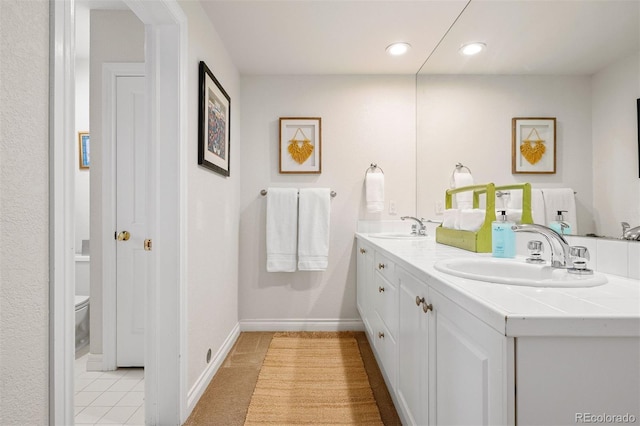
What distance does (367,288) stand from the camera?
7.07ft

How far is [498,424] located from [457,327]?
0.72 feet

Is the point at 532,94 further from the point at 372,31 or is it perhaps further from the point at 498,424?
the point at 498,424

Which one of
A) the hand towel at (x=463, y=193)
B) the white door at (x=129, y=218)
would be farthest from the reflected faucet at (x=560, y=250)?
the white door at (x=129, y=218)

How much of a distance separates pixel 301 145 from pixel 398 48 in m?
1.01

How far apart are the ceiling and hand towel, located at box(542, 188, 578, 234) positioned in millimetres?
420

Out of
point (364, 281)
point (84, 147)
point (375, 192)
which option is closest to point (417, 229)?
point (375, 192)

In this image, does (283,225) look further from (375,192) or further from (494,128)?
(494,128)

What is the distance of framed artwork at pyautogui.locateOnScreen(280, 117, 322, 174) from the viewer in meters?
2.64

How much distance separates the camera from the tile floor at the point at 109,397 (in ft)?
5.05

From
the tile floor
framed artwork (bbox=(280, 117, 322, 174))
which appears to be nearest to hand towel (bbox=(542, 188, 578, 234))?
framed artwork (bbox=(280, 117, 322, 174))

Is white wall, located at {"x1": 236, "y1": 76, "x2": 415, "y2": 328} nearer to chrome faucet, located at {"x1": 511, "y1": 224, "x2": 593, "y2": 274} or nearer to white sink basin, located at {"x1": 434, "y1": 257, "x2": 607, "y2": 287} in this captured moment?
white sink basin, located at {"x1": 434, "y1": 257, "x2": 607, "y2": 287}

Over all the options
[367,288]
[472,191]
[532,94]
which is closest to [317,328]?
[367,288]

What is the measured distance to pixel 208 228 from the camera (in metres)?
1.85

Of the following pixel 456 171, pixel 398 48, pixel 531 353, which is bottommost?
pixel 531 353
